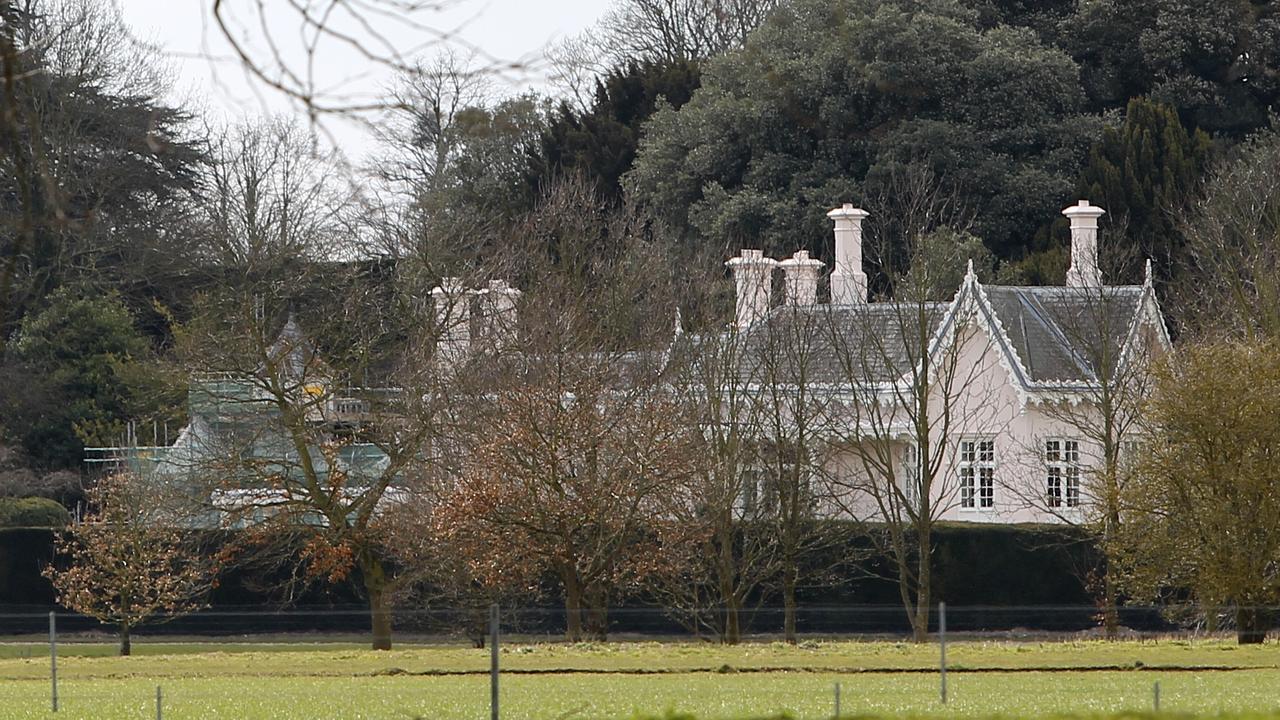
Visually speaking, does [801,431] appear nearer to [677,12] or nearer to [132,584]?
[132,584]

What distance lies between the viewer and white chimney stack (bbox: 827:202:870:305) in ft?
131

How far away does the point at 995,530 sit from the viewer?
35750 mm

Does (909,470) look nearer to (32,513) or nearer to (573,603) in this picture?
(573,603)

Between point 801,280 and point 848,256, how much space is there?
2.64m

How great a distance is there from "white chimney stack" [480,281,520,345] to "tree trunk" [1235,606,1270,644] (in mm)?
13797

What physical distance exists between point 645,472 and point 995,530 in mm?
8672

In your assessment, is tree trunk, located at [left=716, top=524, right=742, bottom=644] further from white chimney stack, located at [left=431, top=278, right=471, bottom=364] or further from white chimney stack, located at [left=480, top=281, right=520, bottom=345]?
white chimney stack, located at [left=431, top=278, right=471, bottom=364]

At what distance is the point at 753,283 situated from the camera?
3866 centimetres

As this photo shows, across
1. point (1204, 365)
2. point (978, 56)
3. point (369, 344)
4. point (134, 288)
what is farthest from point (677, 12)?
point (1204, 365)

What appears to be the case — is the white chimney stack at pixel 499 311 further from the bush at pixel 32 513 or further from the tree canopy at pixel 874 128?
the bush at pixel 32 513

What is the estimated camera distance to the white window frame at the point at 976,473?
38281 millimetres

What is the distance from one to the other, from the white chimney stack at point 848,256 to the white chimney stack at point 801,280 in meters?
0.55

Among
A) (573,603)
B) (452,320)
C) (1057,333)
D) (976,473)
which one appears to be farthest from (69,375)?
(1057,333)

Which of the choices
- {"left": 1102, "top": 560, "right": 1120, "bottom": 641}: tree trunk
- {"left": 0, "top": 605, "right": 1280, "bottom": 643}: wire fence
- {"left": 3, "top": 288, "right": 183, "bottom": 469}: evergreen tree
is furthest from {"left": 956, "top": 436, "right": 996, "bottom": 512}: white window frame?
{"left": 3, "top": 288, "right": 183, "bottom": 469}: evergreen tree
